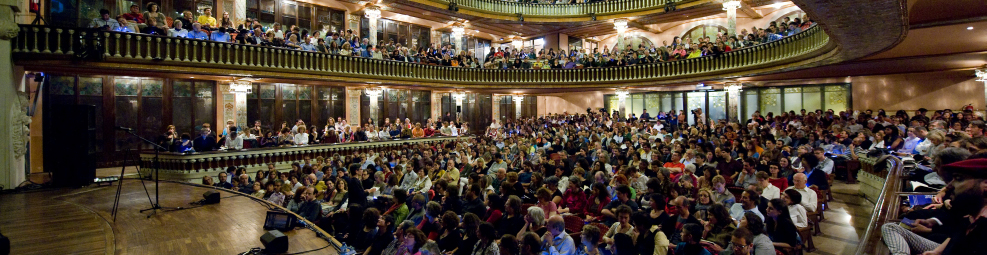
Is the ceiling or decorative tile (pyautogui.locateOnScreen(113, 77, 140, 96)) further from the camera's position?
the ceiling

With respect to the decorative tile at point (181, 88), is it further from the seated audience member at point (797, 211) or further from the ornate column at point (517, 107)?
the seated audience member at point (797, 211)

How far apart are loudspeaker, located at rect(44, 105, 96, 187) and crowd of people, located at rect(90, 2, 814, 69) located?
10.5 feet

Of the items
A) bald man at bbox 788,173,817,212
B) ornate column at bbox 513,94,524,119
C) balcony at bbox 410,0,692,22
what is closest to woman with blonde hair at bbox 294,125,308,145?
balcony at bbox 410,0,692,22

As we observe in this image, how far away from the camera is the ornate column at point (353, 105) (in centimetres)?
1694

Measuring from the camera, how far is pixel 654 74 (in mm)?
16078

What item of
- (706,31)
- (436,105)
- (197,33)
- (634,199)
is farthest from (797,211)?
(706,31)

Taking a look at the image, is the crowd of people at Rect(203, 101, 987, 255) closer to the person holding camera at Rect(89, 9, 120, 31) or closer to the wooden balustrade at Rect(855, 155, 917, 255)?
the wooden balustrade at Rect(855, 155, 917, 255)

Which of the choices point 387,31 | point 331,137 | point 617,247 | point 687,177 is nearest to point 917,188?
point 687,177

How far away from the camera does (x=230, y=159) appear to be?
10344 mm

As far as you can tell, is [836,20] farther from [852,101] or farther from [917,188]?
[852,101]

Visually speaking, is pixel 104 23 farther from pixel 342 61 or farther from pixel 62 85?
pixel 342 61

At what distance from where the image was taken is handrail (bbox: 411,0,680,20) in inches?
689

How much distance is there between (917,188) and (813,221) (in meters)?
0.96

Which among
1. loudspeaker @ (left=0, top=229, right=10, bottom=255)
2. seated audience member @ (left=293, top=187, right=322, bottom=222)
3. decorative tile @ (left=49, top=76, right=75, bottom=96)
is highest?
decorative tile @ (left=49, top=76, right=75, bottom=96)
